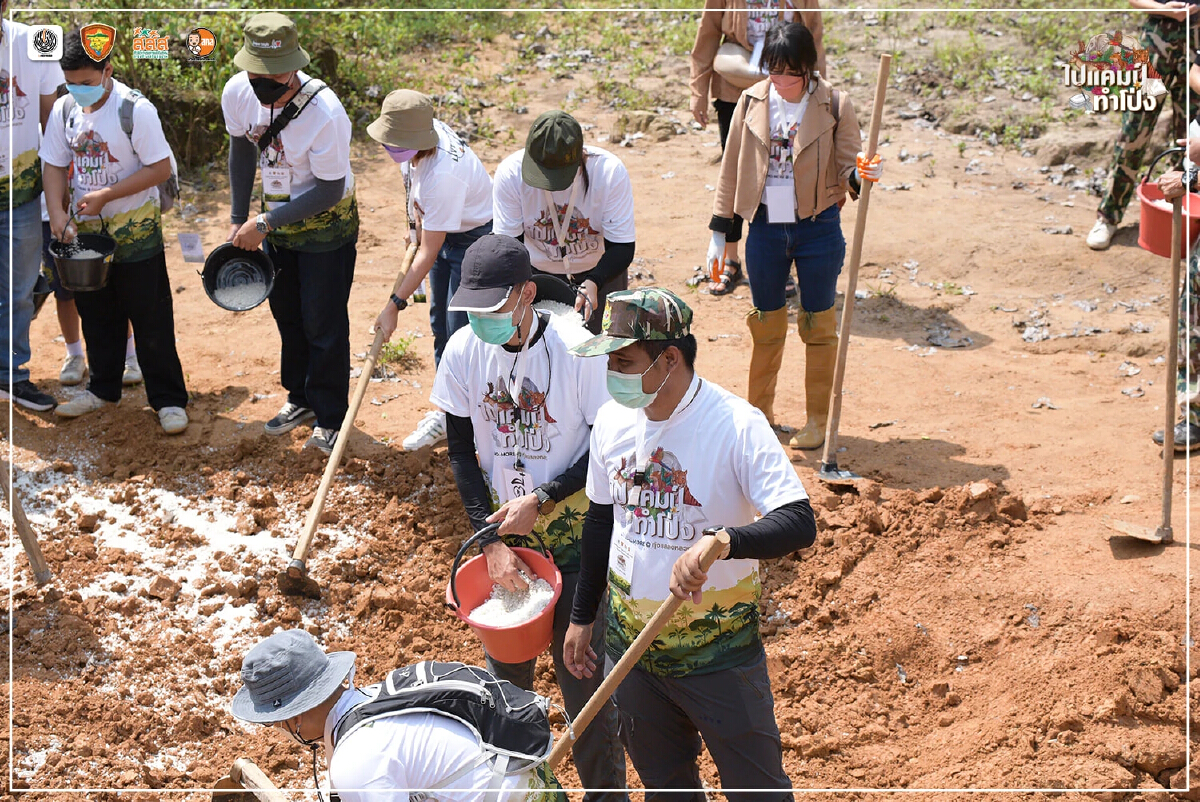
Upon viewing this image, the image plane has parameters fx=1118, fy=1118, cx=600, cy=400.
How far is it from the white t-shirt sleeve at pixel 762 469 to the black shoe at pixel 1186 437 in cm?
362

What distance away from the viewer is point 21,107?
6176 mm

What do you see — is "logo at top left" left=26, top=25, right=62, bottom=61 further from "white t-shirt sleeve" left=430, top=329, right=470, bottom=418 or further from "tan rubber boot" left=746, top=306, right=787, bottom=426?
"tan rubber boot" left=746, top=306, right=787, bottom=426

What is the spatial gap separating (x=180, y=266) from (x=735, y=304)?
14.5 ft

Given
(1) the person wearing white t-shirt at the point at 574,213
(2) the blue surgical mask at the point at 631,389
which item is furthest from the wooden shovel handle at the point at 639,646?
(1) the person wearing white t-shirt at the point at 574,213

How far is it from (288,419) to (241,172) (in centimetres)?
140

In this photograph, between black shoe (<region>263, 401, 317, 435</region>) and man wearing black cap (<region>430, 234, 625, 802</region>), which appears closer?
→ man wearing black cap (<region>430, 234, 625, 802</region>)

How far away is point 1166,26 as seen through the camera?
771 cm

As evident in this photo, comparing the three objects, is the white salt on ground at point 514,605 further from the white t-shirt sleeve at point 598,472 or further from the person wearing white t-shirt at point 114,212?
the person wearing white t-shirt at point 114,212

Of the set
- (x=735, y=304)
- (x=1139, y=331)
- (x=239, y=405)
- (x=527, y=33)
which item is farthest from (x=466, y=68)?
(x=1139, y=331)

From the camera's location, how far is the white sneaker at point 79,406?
6430 millimetres

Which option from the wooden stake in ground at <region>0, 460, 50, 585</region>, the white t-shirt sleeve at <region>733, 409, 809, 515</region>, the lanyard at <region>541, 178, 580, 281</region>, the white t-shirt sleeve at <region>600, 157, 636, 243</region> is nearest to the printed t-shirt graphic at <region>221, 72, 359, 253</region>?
the lanyard at <region>541, 178, 580, 281</region>

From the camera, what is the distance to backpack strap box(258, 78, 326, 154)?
5473 millimetres

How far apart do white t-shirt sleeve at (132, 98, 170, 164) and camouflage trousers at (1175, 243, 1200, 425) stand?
5.37m

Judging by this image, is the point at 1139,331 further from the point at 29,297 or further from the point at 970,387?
the point at 29,297
